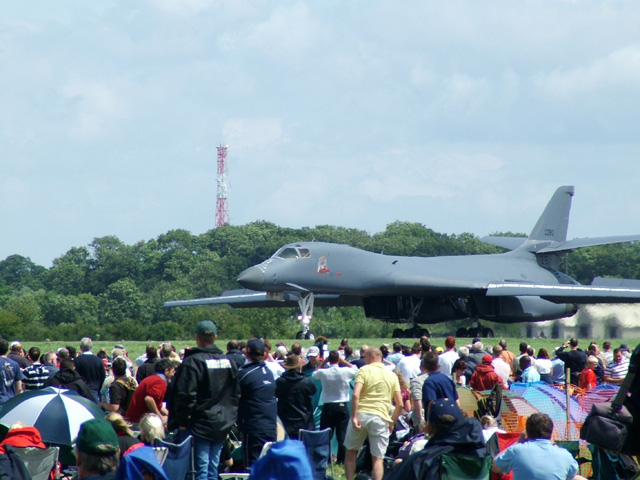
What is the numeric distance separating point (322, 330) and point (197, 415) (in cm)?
3197

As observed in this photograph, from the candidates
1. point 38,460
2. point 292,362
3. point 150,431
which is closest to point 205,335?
point 150,431

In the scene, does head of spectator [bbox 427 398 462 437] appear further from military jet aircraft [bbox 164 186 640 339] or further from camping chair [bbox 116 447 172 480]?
military jet aircraft [bbox 164 186 640 339]

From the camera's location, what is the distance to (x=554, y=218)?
42688mm

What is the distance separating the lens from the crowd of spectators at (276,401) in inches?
242

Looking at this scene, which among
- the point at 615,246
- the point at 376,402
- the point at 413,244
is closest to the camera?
the point at 376,402

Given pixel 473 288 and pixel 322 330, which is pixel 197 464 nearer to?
pixel 473 288

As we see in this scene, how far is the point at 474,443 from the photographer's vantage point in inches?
239

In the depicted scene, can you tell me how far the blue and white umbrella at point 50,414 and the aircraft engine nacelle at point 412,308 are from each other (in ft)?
97.0

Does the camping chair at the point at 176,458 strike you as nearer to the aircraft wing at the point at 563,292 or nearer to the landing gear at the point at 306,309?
the landing gear at the point at 306,309

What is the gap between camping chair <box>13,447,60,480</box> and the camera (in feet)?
21.1

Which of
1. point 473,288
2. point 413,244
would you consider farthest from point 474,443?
point 413,244

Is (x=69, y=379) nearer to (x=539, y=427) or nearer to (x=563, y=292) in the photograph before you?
(x=539, y=427)

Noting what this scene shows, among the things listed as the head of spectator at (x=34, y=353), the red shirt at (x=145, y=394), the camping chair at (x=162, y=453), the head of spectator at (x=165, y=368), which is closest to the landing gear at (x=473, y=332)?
the head of spectator at (x=34, y=353)

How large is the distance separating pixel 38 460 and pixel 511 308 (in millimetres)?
32085
